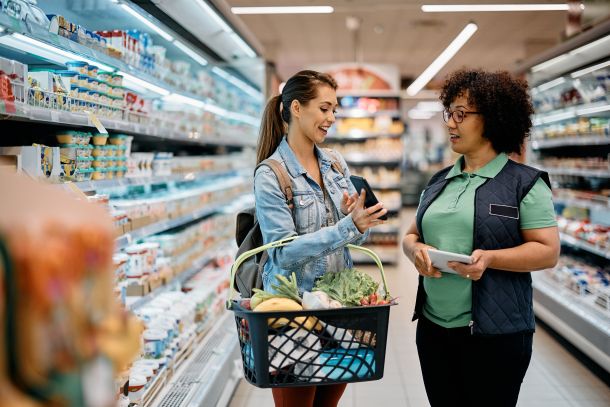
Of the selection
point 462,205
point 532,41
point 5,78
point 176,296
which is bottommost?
point 176,296

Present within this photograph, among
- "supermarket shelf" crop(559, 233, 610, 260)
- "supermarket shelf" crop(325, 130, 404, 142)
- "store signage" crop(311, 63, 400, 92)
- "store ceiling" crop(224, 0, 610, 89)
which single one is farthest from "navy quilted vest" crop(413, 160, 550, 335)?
"store signage" crop(311, 63, 400, 92)

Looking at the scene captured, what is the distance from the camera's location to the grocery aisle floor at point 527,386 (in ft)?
12.4

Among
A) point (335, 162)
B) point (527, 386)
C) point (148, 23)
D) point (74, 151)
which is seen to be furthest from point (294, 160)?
point (527, 386)

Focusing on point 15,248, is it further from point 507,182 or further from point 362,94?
point 362,94

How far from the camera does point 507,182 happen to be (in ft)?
6.59

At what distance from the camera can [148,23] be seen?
3.55 metres

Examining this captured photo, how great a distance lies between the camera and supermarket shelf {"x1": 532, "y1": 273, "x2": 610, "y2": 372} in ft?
12.9

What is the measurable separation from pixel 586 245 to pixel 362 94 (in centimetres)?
507

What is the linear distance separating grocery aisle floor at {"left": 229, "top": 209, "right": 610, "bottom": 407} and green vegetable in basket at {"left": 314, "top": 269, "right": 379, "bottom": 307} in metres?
2.23

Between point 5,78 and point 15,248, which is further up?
point 5,78

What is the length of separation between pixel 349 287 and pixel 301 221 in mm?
404

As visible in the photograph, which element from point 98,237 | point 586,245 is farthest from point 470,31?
point 98,237

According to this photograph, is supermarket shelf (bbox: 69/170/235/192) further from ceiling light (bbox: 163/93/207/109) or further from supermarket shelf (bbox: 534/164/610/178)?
supermarket shelf (bbox: 534/164/610/178)

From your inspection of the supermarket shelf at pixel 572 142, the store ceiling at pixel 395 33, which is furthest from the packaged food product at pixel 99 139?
the store ceiling at pixel 395 33
